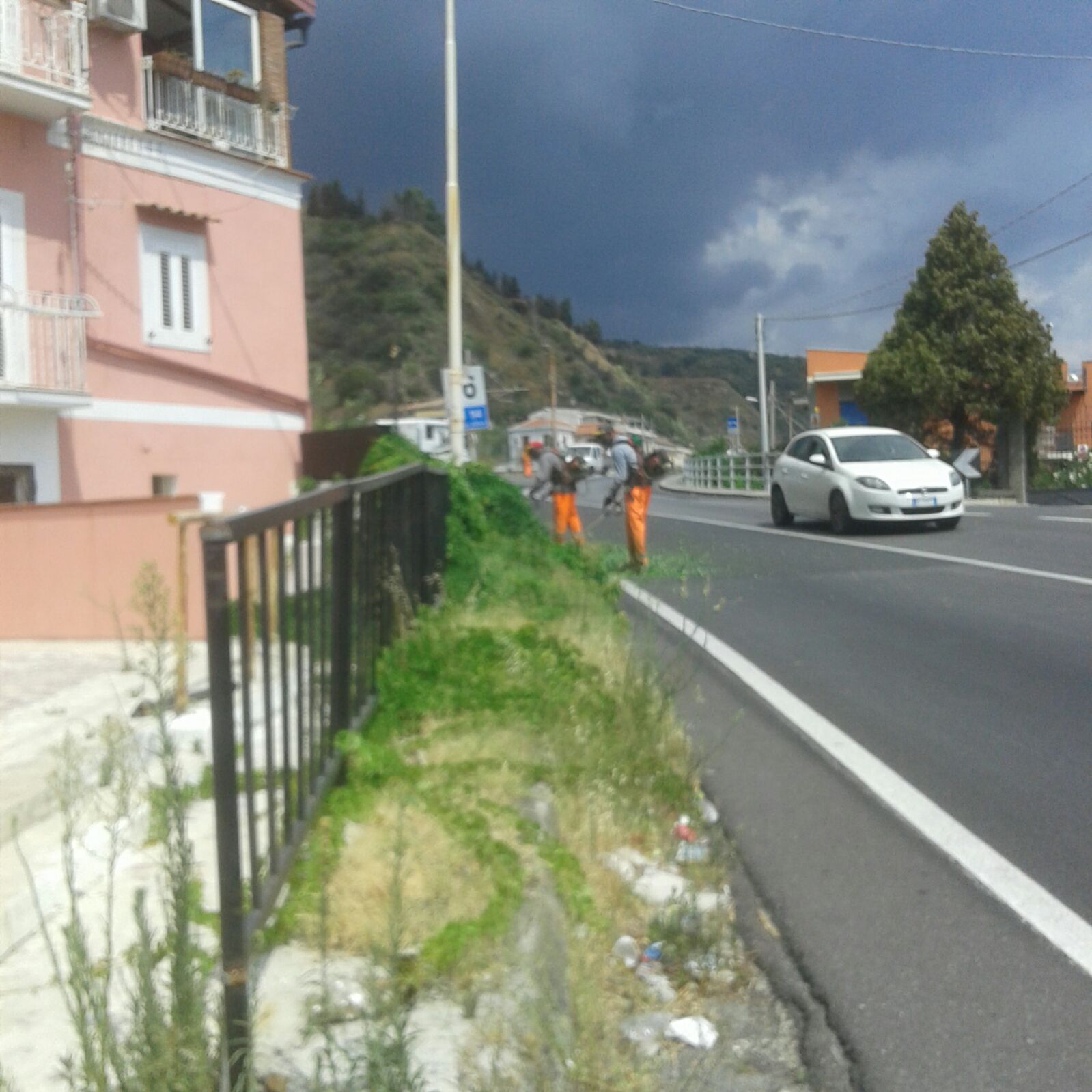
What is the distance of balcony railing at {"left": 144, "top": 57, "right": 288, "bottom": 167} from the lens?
20.5 metres

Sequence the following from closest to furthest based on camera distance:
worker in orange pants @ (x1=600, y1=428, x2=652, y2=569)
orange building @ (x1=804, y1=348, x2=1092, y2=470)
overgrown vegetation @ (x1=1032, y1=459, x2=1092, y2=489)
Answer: worker in orange pants @ (x1=600, y1=428, x2=652, y2=569)
overgrown vegetation @ (x1=1032, y1=459, x2=1092, y2=489)
orange building @ (x1=804, y1=348, x2=1092, y2=470)

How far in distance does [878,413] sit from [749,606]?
101 ft

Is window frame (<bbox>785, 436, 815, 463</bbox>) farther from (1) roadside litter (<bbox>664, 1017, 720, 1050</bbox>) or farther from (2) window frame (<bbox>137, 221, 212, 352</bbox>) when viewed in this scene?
(1) roadside litter (<bbox>664, 1017, 720, 1050</bbox>)

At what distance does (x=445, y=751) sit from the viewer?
567 centimetres

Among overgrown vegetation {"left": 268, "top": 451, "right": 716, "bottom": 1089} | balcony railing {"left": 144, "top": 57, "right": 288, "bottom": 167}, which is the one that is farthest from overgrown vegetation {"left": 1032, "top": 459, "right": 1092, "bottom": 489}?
overgrown vegetation {"left": 268, "top": 451, "right": 716, "bottom": 1089}

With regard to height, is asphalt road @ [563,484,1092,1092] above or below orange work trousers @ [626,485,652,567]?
below

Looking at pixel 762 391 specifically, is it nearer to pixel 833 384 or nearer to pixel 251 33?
pixel 833 384

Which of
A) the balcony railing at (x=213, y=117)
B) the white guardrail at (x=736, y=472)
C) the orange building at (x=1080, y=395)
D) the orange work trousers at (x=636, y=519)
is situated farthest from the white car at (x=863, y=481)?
the orange building at (x=1080, y=395)

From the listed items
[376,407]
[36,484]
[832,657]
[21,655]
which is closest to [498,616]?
[832,657]

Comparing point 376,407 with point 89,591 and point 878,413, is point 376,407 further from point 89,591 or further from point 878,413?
point 89,591

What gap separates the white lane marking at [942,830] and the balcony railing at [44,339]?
1181 centimetres

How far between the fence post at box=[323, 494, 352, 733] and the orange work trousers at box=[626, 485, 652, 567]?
974 cm

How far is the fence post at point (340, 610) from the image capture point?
462 cm

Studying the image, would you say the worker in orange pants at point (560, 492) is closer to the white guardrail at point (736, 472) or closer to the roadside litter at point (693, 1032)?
the roadside litter at point (693, 1032)
